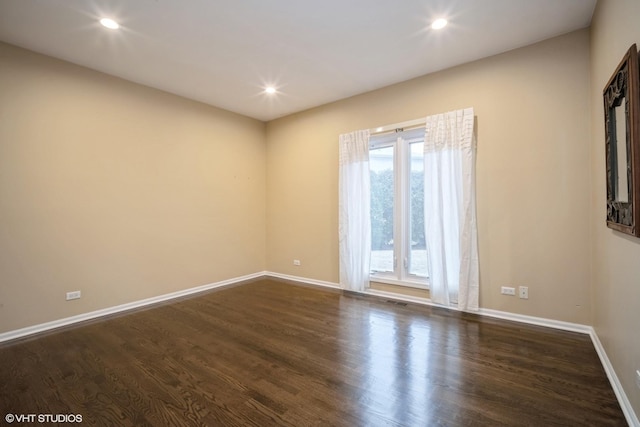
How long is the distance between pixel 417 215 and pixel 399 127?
1219 mm

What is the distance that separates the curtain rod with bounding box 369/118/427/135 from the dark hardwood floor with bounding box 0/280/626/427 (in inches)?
93.6

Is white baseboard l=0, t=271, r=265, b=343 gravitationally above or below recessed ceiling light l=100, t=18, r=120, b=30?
below

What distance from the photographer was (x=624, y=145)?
178 centimetres

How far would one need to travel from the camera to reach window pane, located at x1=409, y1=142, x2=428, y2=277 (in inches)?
152

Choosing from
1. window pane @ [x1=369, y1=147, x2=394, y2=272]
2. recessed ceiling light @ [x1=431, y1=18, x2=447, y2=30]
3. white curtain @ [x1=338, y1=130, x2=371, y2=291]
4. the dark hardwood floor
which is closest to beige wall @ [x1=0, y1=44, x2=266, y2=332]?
the dark hardwood floor

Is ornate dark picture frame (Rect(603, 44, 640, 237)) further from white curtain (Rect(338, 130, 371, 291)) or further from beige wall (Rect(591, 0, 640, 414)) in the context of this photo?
white curtain (Rect(338, 130, 371, 291))

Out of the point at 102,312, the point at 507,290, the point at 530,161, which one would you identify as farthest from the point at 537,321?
the point at 102,312

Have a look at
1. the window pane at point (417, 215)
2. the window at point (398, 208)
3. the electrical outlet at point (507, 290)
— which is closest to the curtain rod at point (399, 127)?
the window at point (398, 208)

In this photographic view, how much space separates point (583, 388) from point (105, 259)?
4732mm

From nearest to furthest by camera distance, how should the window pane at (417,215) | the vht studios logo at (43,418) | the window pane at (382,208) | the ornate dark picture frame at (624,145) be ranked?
the ornate dark picture frame at (624,145)
the vht studios logo at (43,418)
the window pane at (417,215)
the window pane at (382,208)

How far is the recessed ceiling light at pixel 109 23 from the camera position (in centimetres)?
260

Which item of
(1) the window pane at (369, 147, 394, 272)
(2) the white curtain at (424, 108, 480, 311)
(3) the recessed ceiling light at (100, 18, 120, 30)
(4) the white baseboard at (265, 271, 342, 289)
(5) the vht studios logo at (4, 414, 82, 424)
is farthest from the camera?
(4) the white baseboard at (265, 271, 342, 289)

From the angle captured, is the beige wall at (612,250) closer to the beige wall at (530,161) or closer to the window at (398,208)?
the beige wall at (530,161)

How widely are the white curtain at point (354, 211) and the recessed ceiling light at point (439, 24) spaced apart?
64.2 inches
